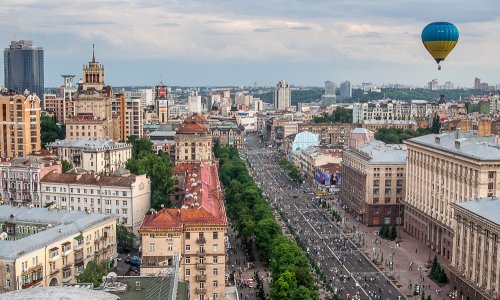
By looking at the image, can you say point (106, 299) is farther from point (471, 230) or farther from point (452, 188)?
point (452, 188)

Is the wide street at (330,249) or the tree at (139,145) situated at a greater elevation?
the tree at (139,145)

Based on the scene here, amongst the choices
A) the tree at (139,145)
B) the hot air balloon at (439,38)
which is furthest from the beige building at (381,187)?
the tree at (139,145)

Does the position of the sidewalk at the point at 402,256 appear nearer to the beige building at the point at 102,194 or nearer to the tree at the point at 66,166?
the beige building at the point at 102,194

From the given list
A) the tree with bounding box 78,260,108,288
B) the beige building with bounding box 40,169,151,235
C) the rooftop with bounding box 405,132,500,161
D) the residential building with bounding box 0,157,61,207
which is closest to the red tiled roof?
the tree with bounding box 78,260,108,288

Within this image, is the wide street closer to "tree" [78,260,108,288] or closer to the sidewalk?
the sidewalk

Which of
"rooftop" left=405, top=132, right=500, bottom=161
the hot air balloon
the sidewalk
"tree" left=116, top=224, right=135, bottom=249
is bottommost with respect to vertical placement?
the sidewalk

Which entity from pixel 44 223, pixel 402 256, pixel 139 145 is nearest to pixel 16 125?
pixel 139 145

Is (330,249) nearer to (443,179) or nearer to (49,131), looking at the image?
(443,179)
